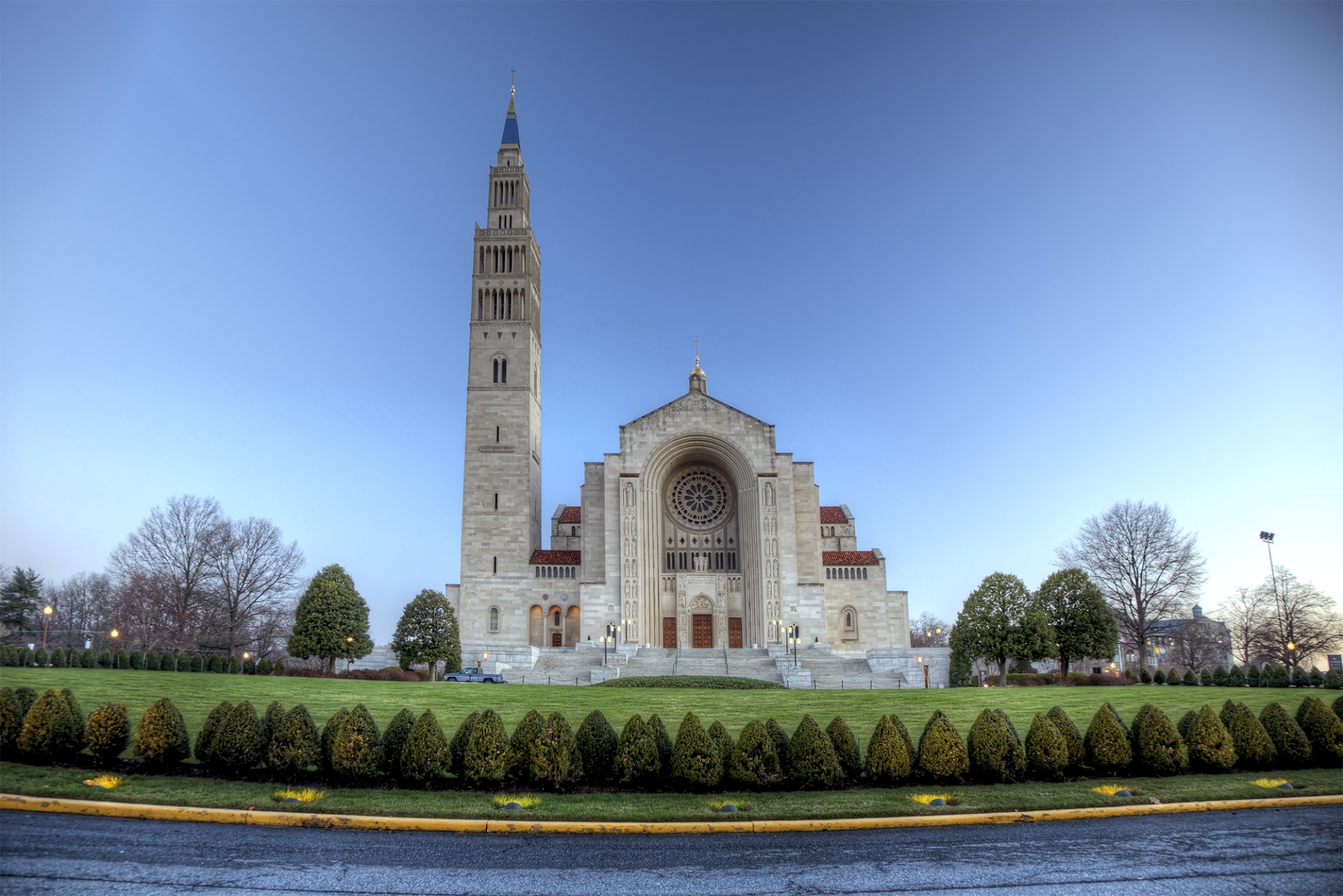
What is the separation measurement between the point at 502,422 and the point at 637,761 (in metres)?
43.0

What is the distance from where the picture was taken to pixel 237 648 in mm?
60938

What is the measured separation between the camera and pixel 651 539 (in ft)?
175

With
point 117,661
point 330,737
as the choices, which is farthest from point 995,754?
point 117,661

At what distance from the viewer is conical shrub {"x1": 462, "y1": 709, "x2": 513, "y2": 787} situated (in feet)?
43.4

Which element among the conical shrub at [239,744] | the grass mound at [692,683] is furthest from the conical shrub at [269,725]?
the grass mound at [692,683]

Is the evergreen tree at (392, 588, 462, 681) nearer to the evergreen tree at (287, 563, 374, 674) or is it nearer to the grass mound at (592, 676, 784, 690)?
the evergreen tree at (287, 563, 374, 674)

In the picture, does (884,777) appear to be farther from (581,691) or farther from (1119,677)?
(1119,677)

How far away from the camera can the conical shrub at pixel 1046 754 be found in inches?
558

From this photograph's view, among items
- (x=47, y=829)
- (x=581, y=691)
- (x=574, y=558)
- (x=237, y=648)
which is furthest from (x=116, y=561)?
(x=47, y=829)

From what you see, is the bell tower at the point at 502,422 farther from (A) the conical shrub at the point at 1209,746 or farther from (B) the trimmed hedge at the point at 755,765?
(A) the conical shrub at the point at 1209,746

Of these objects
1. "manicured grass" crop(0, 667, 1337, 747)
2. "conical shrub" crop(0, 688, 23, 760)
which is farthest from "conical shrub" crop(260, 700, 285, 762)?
"manicured grass" crop(0, 667, 1337, 747)

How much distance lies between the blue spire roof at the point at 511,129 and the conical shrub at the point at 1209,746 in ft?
189

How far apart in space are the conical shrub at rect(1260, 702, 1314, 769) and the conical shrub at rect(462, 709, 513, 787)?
45.1 feet

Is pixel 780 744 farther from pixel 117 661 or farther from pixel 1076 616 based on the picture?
pixel 117 661
